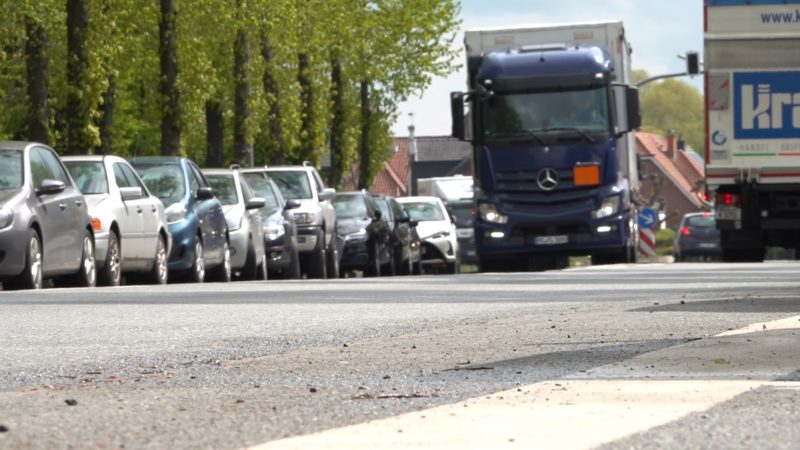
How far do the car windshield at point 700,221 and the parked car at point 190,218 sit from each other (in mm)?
30050

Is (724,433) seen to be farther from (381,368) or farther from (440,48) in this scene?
(440,48)

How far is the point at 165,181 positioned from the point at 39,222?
661 centimetres

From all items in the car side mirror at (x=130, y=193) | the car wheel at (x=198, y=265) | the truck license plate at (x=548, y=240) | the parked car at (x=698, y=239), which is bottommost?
the parked car at (x=698, y=239)

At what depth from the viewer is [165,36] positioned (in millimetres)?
41312

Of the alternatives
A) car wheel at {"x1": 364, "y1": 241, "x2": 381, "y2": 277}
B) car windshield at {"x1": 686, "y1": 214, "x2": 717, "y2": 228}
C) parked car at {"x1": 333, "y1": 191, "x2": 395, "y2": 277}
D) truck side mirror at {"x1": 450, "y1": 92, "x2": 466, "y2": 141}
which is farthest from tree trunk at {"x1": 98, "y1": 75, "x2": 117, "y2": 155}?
car windshield at {"x1": 686, "y1": 214, "x2": 717, "y2": 228}

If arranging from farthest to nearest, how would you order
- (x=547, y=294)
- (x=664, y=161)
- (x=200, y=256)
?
(x=664, y=161)
(x=200, y=256)
(x=547, y=294)

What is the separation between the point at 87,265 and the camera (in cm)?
2100

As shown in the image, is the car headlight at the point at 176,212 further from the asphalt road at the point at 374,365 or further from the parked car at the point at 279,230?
the asphalt road at the point at 374,365

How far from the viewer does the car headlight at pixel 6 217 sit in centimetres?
1859

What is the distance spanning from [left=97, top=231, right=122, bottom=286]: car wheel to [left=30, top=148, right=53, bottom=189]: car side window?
1.99 metres

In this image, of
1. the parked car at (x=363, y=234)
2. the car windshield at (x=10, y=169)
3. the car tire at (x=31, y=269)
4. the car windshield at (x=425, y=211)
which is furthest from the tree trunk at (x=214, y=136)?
the car tire at (x=31, y=269)

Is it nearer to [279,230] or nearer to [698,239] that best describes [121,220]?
[279,230]

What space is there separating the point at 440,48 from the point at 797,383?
58.5m

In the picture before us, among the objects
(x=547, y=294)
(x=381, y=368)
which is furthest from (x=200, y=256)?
(x=381, y=368)
